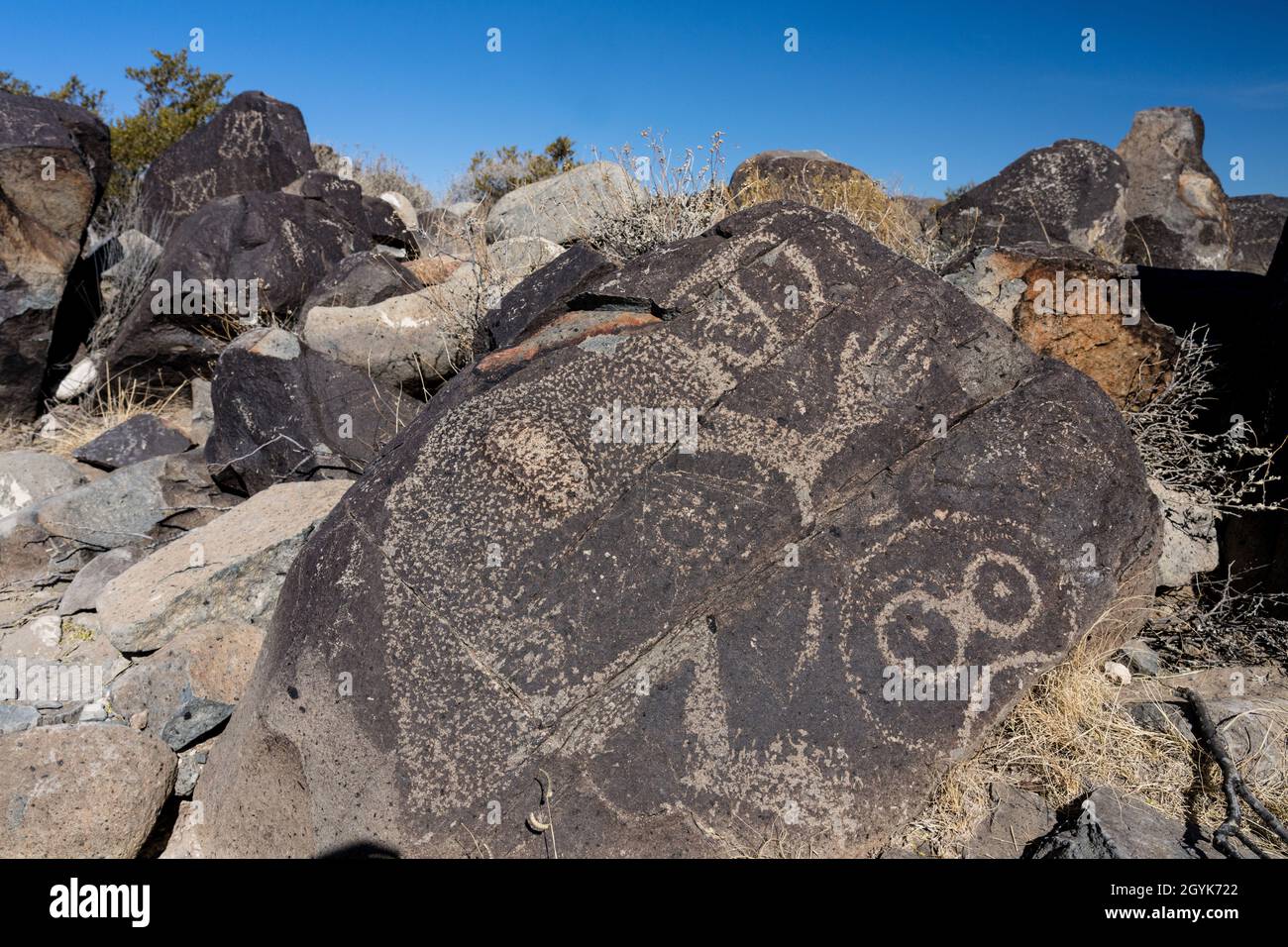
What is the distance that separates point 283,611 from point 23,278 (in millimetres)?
5341

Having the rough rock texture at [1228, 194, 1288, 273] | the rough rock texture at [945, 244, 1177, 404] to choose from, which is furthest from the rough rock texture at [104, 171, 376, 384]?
the rough rock texture at [1228, 194, 1288, 273]

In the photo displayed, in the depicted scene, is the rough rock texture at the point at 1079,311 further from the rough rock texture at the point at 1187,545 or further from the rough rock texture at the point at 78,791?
the rough rock texture at the point at 78,791

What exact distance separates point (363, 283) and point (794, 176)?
3.75 m

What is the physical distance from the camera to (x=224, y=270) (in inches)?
260

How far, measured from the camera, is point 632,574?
2.57 m

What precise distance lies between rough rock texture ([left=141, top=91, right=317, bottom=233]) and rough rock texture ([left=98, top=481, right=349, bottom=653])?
5.78 meters

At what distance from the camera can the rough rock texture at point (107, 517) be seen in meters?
4.86

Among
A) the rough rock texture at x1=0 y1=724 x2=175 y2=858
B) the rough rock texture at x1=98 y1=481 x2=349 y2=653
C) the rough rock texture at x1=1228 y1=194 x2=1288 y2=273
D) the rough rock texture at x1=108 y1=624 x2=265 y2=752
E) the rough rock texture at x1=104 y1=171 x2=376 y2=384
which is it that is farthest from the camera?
the rough rock texture at x1=1228 y1=194 x2=1288 y2=273

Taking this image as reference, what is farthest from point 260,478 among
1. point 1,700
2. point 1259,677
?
point 1259,677

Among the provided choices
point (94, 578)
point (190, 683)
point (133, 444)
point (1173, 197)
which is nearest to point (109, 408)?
point (133, 444)

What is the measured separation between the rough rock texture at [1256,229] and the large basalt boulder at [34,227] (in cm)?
1071

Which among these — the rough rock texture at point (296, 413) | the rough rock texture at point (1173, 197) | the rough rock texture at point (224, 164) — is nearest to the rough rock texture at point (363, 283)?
the rough rock texture at point (296, 413)

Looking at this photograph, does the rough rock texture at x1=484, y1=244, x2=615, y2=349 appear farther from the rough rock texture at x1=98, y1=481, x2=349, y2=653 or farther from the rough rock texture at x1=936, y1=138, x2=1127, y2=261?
the rough rock texture at x1=936, y1=138, x2=1127, y2=261

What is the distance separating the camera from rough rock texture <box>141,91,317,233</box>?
28.6 ft
